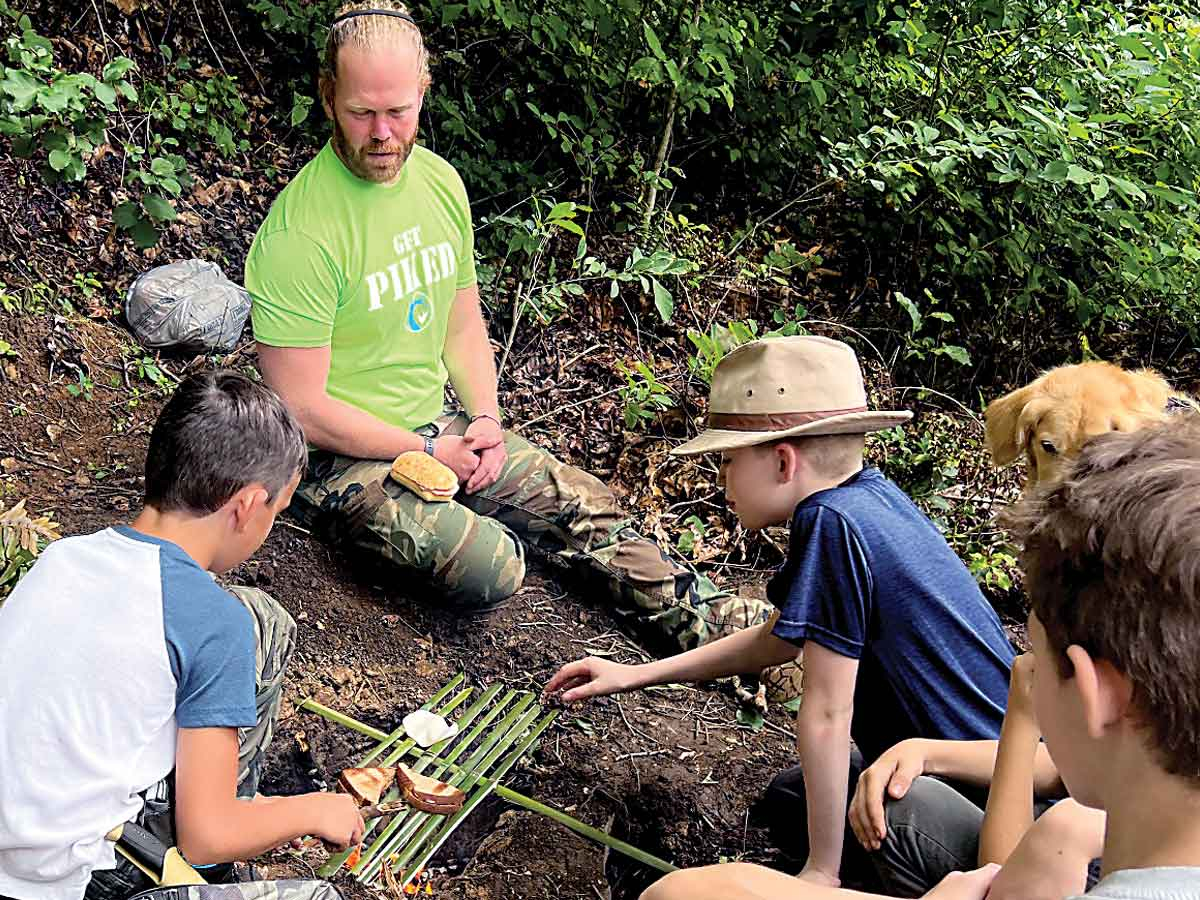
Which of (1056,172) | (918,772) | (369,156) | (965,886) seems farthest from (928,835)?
(1056,172)

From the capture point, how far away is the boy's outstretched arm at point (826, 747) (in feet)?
6.82

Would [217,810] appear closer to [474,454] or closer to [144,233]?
[474,454]

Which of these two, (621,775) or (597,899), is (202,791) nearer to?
(597,899)

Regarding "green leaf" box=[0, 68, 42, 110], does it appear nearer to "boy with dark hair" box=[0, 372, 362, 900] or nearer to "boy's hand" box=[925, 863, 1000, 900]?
"boy with dark hair" box=[0, 372, 362, 900]

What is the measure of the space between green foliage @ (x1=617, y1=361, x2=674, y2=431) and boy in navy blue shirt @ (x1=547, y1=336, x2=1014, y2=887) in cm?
183

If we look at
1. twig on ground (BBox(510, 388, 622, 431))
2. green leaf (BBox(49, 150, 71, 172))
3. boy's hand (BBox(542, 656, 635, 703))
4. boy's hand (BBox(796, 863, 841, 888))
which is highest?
green leaf (BBox(49, 150, 71, 172))

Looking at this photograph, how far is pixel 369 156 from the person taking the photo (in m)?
2.97

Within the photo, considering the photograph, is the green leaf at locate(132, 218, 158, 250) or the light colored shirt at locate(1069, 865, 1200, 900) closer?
the light colored shirt at locate(1069, 865, 1200, 900)

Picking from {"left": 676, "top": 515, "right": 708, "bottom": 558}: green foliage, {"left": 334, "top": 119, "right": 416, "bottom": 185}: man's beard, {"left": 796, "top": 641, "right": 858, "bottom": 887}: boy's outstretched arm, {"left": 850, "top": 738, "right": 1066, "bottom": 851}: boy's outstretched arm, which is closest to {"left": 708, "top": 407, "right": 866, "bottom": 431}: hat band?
{"left": 796, "top": 641, "right": 858, "bottom": 887}: boy's outstretched arm

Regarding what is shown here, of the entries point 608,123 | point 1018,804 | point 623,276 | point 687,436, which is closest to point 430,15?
point 608,123

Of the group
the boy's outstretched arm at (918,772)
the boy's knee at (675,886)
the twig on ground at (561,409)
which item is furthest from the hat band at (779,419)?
the twig on ground at (561,409)

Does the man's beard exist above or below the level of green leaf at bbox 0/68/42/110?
below

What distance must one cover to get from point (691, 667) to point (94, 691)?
53.8 inches

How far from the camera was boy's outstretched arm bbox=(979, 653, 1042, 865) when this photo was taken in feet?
5.84
